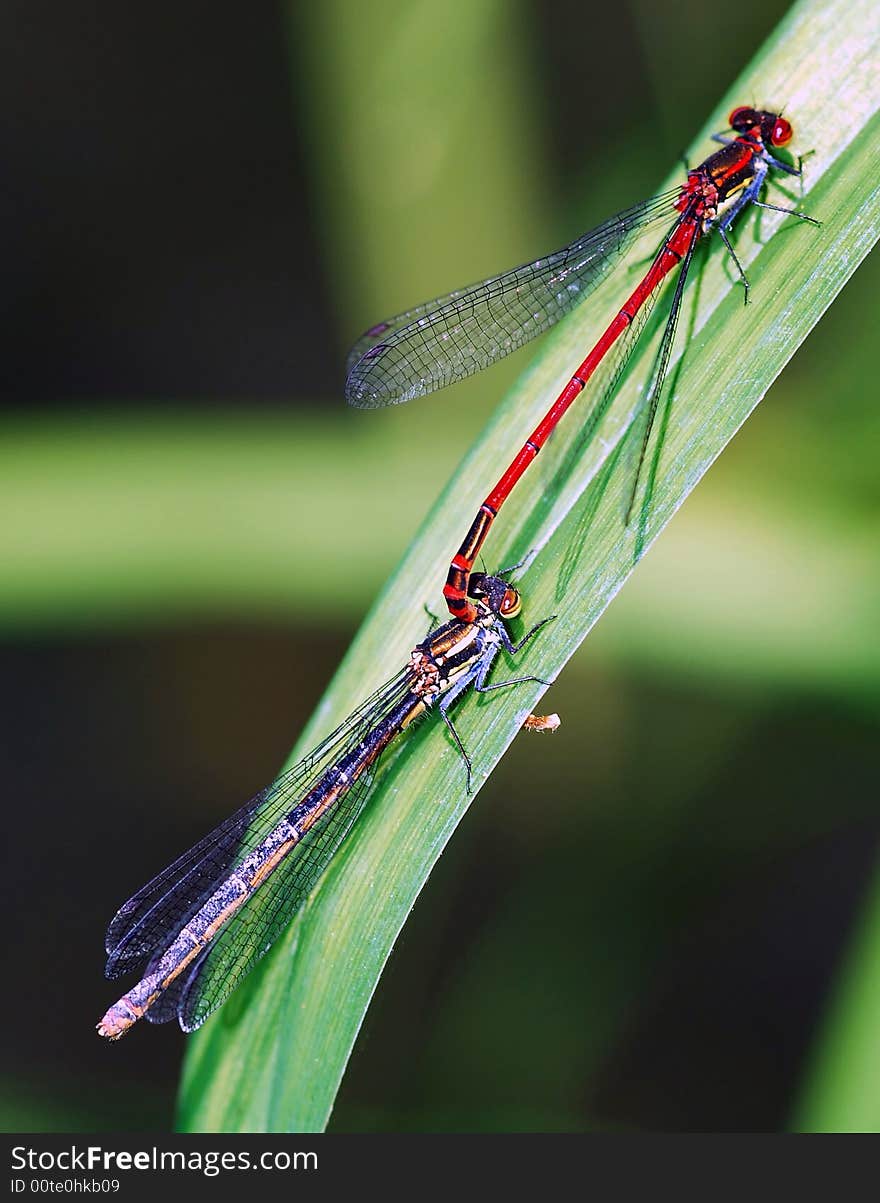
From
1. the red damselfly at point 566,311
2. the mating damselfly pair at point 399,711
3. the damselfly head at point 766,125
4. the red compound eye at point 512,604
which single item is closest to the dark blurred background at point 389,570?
the damselfly head at point 766,125

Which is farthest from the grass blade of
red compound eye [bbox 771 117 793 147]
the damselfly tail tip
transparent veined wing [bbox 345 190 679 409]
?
transparent veined wing [bbox 345 190 679 409]

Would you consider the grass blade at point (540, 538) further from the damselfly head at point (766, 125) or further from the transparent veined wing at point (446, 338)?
the transparent veined wing at point (446, 338)

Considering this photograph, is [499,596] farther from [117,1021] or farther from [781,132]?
[117,1021]

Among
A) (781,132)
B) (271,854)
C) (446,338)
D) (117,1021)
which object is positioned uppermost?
(446,338)

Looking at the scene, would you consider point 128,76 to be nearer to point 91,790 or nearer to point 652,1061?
point 91,790

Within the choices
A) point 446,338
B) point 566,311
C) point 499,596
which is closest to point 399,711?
point 499,596

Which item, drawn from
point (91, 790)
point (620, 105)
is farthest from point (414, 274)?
point (91, 790)
